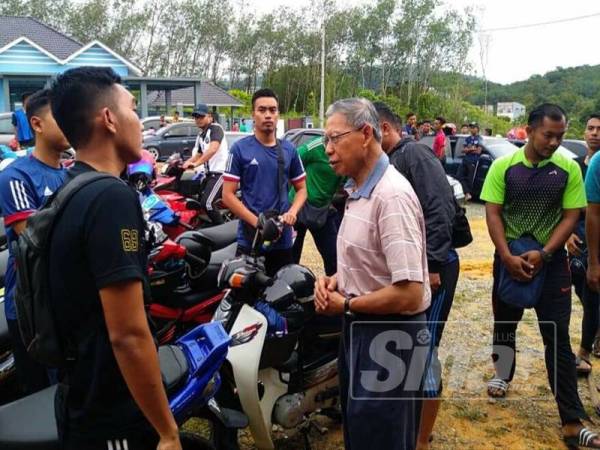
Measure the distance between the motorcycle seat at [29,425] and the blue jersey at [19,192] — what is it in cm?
69

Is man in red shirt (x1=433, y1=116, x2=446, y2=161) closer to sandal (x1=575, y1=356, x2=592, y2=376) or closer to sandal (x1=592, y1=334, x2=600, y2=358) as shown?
sandal (x1=592, y1=334, x2=600, y2=358)

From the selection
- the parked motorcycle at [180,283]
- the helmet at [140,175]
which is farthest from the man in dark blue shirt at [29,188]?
the helmet at [140,175]

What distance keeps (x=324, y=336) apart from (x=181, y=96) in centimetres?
3678

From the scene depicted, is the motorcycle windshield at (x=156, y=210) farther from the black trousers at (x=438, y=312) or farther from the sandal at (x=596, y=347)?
the sandal at (x=596, y=347)

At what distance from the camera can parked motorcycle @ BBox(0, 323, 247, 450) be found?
1.74 meters

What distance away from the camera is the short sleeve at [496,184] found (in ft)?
11.0

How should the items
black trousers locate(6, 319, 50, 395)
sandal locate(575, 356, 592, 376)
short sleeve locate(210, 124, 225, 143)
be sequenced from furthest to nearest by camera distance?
1. short sleeve locate(210, 124, 225, 143)
2. sandal locate(575, 356, 592, 376)
3. black trousers locate(6, 319, 50, 395)

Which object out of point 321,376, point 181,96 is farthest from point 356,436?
point 181,96

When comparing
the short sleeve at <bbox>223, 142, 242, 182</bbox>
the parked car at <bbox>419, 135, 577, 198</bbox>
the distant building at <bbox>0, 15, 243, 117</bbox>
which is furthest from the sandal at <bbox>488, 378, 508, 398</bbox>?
the distant building at <bbox>0, 15, 243, 117</bbox>

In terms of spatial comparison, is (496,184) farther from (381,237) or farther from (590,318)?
(381,237)

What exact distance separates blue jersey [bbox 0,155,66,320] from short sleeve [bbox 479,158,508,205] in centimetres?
242

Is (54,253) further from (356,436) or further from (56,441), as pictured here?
(356,436)

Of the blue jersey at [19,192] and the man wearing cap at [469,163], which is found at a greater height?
the blue jersey at [19,192]

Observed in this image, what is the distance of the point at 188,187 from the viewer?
7094 millimetres
